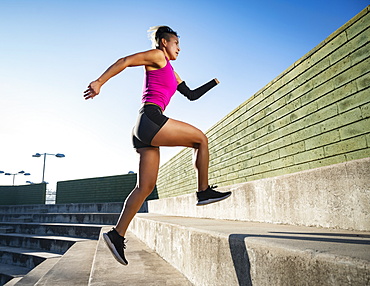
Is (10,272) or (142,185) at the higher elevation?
(142,185)

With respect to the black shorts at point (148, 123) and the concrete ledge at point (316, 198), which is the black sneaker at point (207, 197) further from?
the concrete ledge at point (316, 198)

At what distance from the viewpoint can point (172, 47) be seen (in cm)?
234

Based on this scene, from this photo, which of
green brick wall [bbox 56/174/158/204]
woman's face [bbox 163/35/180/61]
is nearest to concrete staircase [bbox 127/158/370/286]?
woman's face [bbox 163/35/180/61]

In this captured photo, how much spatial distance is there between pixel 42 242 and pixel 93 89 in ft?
28.9

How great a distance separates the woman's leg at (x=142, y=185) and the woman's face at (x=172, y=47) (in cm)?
86

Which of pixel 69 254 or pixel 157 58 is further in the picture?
pixel 69 254

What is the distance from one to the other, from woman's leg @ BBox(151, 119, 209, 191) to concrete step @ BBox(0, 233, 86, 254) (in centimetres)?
680

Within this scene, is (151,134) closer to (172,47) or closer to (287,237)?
(172,47)

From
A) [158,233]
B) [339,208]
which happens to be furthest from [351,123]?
[158,233]

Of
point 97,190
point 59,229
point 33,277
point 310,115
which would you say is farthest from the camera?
point 97,190

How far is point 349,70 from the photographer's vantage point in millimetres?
2848

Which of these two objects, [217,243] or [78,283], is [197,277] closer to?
[217,243]

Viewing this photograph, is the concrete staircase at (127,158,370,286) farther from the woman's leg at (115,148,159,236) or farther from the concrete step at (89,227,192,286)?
the woman's leg at (115,148,159,236)

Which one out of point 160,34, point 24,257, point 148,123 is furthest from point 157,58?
point 24,257
